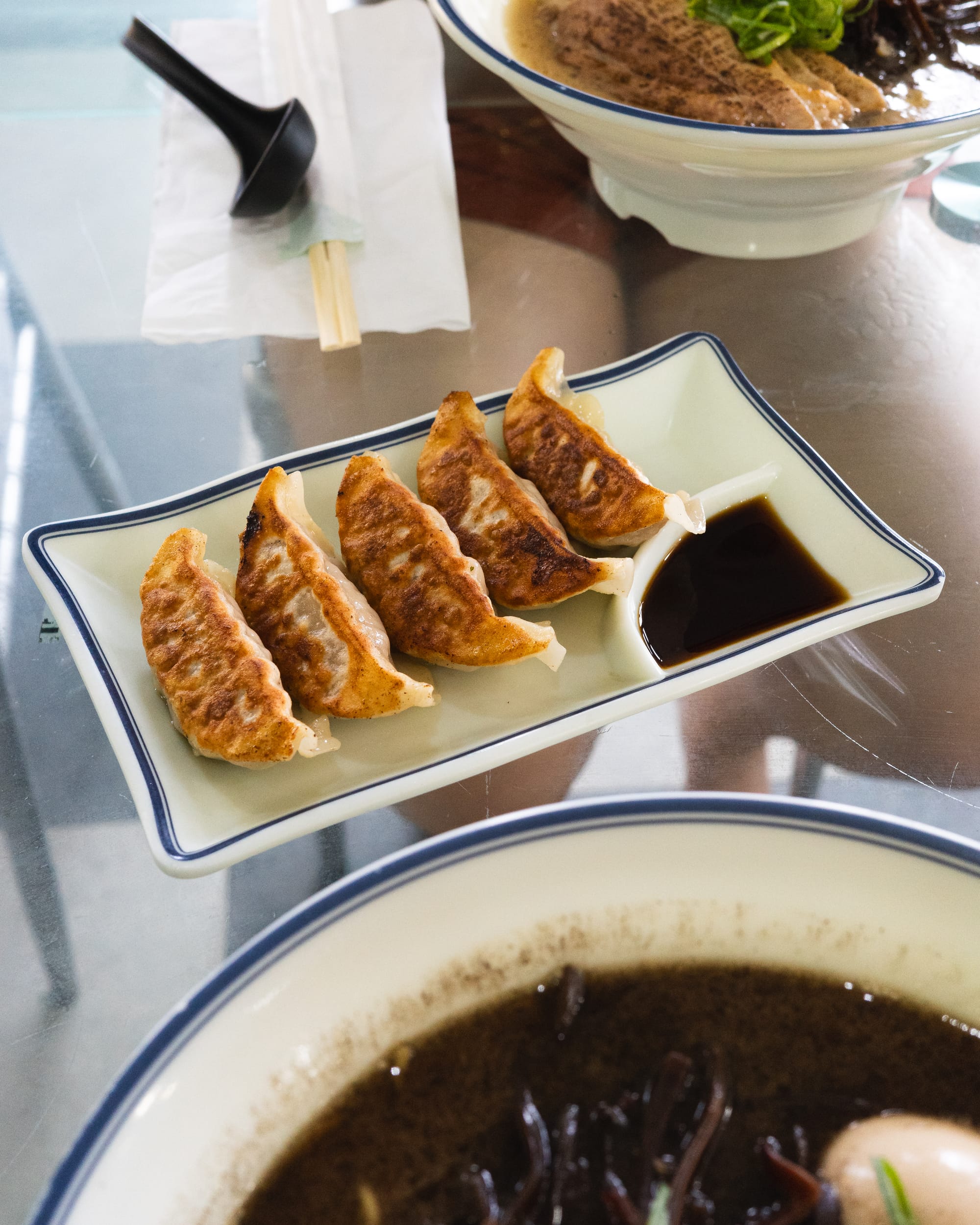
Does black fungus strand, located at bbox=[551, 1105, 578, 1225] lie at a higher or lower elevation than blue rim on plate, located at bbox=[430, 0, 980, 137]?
lower

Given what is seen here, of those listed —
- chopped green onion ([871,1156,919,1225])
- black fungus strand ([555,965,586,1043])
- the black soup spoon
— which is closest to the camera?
chopped green onion ([871,1156,919,1225])

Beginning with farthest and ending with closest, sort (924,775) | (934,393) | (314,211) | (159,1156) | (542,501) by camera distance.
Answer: (314,211) < (934,393) < (542,501) < (924,775) < (159,1156)

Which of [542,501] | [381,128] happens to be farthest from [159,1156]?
[381,128]

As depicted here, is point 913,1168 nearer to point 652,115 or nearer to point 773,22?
point 652,115

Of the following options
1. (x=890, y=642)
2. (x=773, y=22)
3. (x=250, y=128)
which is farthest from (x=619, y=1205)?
(x=250, y=128)

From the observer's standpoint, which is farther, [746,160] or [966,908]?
[746,160]

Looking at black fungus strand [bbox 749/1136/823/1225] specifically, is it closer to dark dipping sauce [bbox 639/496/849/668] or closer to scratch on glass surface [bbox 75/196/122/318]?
dark dipping sauce [bbox 639/496/849/668]

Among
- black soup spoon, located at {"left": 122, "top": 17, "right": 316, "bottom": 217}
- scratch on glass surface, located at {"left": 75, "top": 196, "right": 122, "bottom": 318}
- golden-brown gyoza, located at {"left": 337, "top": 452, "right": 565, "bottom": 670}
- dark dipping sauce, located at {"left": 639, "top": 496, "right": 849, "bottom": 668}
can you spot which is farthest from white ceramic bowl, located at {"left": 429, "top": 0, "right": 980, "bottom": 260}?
scratch on glass surface, located at {"left": 75, "top": 196, "right": 122, "bottom": 318}

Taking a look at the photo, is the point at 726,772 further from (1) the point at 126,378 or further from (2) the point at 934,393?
(1) the point at 126,378
